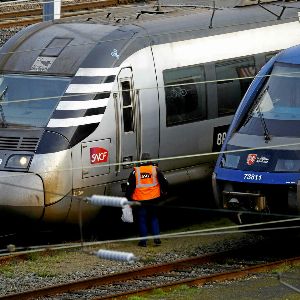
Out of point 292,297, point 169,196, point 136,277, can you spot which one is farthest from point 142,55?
point 292,297

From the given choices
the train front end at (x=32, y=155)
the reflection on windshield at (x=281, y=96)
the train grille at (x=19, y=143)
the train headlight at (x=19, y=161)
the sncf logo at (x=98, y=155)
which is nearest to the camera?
the reflection on windshield at (x=281, y=96)

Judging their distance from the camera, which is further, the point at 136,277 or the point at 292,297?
the point at 136,277

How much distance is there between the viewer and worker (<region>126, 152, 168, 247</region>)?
17594 millimetres

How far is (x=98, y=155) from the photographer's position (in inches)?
693

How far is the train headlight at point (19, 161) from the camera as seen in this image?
17156 mm

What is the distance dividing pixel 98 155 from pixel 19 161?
1117 millimetres

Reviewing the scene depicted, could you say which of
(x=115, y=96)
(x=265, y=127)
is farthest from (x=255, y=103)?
(x=115, y=96)

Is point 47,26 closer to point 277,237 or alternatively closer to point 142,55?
point 142,55

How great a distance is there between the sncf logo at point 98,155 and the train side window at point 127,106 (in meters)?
0.53

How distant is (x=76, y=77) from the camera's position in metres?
17.7

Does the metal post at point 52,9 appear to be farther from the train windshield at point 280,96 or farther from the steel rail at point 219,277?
the steel rail at point 219,277

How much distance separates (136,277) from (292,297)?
88.9 inches

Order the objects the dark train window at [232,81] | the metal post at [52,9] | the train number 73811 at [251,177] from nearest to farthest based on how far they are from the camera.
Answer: the train number 73811 at [251,177], the dark train window at [232,81], the metal post at [52,9]

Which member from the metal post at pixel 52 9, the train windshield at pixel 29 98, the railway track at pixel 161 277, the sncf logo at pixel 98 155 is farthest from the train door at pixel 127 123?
the metal post at pixel 52 9
